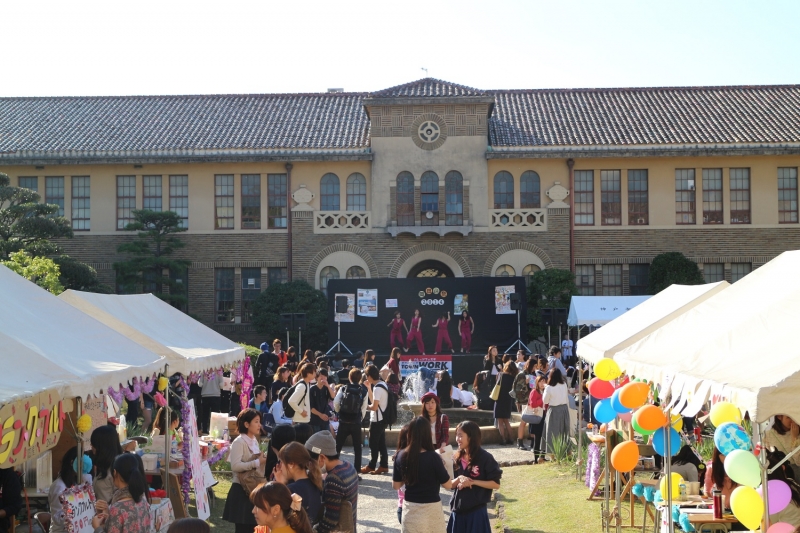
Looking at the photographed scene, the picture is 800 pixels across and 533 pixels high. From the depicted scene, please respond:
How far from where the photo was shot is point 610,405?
11.1 meters

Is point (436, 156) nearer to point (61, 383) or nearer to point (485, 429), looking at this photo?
point (485, 429)

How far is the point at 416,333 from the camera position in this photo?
31281 millimetres

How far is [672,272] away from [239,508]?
27510 mm

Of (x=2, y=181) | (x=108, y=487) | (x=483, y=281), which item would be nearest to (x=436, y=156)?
(x=483, y=281)

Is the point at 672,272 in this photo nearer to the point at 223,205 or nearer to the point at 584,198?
the point at 584,198

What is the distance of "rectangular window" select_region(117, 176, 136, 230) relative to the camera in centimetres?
3584

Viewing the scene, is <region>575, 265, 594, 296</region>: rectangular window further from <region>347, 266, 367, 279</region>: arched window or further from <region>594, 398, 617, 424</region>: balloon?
<region>594, 398, 617, 424</region>: balloon

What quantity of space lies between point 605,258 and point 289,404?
22.9 meters

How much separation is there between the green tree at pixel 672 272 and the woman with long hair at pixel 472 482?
26.7 metres

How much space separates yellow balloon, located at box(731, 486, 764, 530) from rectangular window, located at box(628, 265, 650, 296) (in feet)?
95.2

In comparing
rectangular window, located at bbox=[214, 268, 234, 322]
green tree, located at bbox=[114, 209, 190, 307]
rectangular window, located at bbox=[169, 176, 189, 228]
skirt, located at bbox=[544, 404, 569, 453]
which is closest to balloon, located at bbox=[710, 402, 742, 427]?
skirt, located at bbox=[544, 404, 569, 453]

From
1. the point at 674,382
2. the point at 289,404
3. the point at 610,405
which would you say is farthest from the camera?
the point at 289,404

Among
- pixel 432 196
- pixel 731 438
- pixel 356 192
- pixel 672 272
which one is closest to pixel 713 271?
pixel 672 272

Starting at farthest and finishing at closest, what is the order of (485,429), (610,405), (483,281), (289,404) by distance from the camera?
(483,281)
(485,429)
(289,404)
(610,405)
